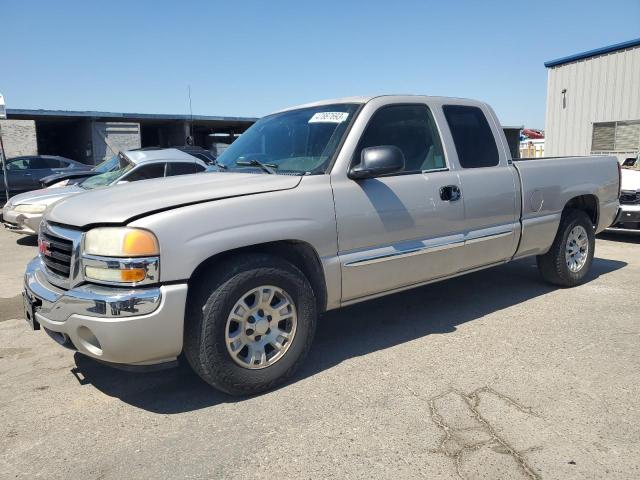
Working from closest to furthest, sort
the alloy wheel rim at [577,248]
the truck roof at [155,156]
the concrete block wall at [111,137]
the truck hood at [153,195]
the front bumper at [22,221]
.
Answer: the truck hood at [153,195]
the alloy wheel rim at [577,248]
the front bumper at [22,221]
the truck roof at [155,156]
the concrete block wall at [111,137]

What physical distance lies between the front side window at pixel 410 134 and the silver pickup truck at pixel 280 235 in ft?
0.04

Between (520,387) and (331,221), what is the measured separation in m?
1.61

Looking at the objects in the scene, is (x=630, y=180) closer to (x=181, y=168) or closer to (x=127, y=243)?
(x=181, y=168)

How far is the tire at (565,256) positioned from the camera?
Answer: 544cm

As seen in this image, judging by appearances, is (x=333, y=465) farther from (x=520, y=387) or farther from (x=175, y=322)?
(x=520, y=387)

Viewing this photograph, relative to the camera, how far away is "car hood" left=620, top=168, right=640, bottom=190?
805 cm

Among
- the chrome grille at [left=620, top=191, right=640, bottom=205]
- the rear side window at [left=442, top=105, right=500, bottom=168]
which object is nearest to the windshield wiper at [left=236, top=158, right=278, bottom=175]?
the rear side window at [left=442, top=105, right=500, bottom=168]

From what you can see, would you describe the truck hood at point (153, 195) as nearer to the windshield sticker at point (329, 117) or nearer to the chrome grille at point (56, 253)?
the chrome grille at point (56, 253)

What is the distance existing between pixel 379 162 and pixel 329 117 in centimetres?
73

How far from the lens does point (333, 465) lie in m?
2.57

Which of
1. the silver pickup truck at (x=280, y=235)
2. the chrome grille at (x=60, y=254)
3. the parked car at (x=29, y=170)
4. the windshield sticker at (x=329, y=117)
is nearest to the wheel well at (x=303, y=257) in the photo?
the silver pickup truck at (x=280, y=235)

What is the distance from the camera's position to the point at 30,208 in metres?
8.67

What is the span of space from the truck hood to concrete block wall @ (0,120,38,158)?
2647 cm

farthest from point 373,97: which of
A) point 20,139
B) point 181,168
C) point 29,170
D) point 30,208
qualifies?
point 20,139
